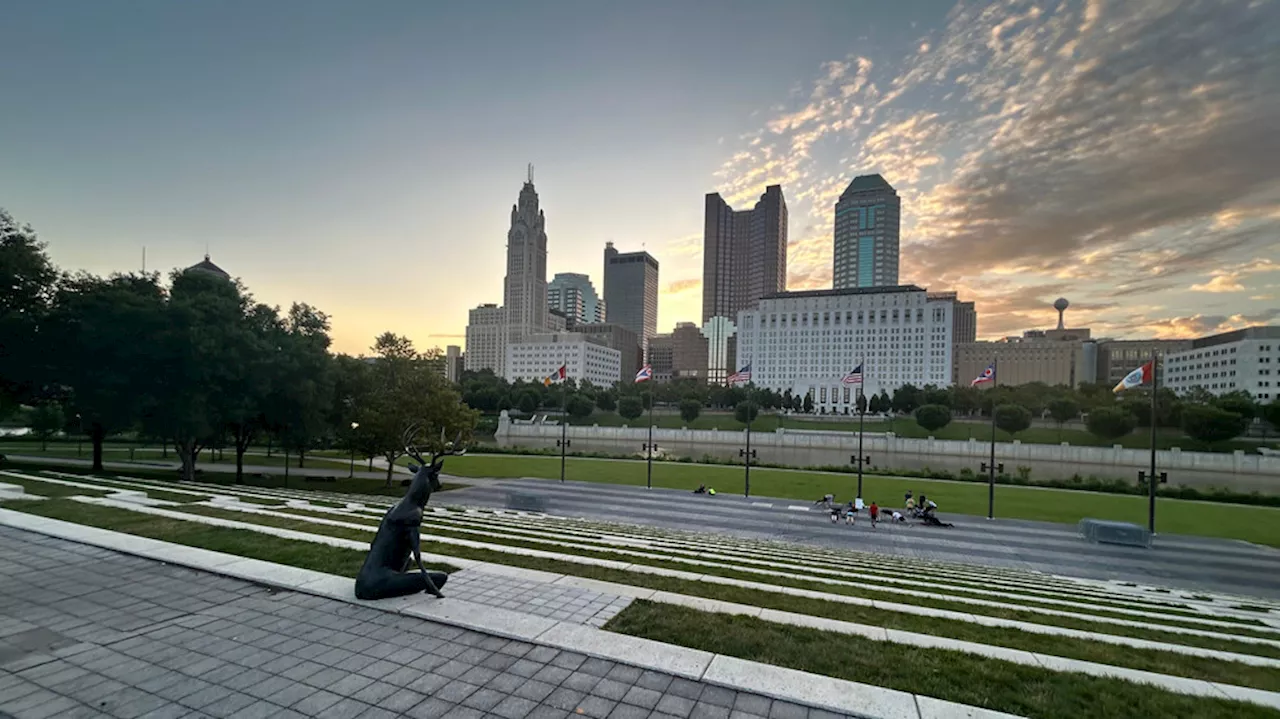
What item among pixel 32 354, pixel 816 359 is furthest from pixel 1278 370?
pixel 32 354

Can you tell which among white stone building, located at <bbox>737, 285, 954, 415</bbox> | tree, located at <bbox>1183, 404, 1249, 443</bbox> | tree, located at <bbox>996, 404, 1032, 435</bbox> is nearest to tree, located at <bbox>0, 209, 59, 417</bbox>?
tree, located at <bbox>996, 404, 1032, 435</bbox>

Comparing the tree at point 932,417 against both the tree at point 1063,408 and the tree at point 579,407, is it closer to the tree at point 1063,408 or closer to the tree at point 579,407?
the tree at point 1063,408

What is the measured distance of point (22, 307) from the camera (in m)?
26.7

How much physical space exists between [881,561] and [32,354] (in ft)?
127

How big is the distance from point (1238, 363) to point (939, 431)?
10023cm

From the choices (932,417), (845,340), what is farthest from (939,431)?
(845,340)

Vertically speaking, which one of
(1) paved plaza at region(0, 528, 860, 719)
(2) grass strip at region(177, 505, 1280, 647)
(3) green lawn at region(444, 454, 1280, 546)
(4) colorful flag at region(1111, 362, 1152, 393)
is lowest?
(3) green lawn at region(444, 454, 1280, 546)

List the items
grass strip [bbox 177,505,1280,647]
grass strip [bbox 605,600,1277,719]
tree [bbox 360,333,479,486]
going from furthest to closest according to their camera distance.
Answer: tree [bbox 360,333,479,486], grass strip [bbox 177,505,1280,647], grass strip [bbox 605,600,1277,719]

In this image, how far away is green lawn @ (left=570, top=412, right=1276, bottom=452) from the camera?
66.9 metres

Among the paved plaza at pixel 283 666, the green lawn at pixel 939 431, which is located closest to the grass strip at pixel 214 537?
the paved plaza at pixel 283 666

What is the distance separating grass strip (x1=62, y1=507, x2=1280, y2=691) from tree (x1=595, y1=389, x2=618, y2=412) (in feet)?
318

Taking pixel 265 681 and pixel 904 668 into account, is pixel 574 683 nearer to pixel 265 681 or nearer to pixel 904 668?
pixel 265 681

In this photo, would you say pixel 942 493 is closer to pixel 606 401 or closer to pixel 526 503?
pixel 526 503

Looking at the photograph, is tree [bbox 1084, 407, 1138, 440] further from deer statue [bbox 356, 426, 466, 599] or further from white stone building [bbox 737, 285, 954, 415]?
deer statue [bbox 356, 426, 466, 599]
